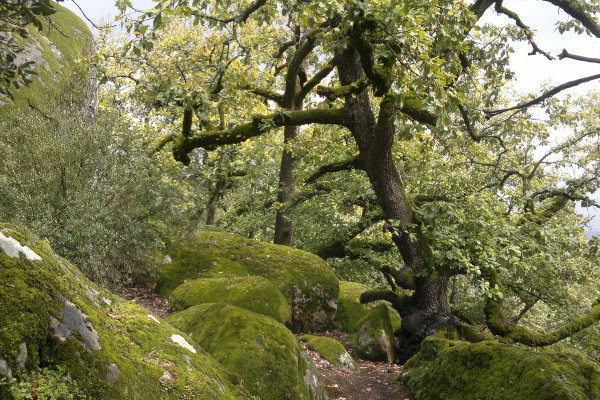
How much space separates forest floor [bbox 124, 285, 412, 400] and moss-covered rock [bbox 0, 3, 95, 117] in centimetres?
498

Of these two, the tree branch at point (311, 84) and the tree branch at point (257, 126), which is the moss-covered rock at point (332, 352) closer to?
the tree branch at point (257, 126)

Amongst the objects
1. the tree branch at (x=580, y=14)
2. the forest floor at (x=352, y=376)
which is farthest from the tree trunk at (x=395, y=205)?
the tree branch at (x=580, y=14)

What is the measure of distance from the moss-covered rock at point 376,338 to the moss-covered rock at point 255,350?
4208 mm

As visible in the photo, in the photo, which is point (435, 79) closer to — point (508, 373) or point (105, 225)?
point (508, 373)

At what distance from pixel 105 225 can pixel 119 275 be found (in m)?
1.33

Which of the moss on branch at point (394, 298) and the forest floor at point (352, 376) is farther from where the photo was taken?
the moss on branch at point (394, 298)

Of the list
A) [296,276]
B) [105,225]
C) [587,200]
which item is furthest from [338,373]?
[587,200]

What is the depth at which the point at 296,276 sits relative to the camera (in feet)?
33.1

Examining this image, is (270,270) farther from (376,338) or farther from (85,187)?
(85,187)

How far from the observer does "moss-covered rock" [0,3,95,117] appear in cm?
776

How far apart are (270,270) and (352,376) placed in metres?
3.96

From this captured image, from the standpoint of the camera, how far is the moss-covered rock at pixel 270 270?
9641 mm

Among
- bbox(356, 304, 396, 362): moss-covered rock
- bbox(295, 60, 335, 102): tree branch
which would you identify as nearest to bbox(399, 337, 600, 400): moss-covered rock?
bbox(356, 304, 396, 362): moss-covered rock

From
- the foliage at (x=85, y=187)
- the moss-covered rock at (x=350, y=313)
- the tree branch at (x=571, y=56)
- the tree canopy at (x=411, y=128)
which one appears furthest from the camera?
the moss-covered rock at (x=350, y=313)
